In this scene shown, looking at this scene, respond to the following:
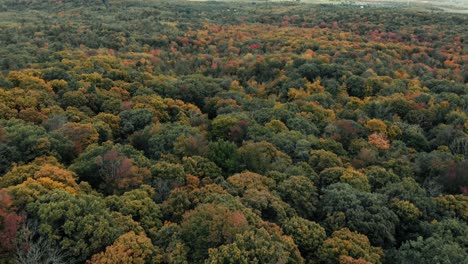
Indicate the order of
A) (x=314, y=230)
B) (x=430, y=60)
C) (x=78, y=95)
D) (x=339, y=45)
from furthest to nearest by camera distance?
(x=339, y=45), (x=430, y=60), (x=78, y=95), (x=314, y=230)

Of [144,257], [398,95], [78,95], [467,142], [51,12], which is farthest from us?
[51,12]

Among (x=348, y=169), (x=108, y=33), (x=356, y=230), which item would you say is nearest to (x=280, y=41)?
(x=108, y=33)

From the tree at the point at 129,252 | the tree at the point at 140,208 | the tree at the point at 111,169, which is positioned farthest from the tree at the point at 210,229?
the tree at the point at 111,169

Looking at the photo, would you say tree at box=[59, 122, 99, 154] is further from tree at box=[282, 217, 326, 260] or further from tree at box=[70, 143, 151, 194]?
tree at box=[282, 217, 326, 260]

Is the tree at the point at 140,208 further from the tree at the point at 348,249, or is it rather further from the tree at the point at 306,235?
the tree at the point at 348,249

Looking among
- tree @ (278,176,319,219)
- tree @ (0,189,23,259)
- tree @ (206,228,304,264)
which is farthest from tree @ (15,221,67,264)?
tree @ (278,176,319,219)

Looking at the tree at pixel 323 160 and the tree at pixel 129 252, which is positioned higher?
the tree at pixel 129 252

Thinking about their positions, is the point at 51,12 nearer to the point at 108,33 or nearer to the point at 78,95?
the point at 108,33

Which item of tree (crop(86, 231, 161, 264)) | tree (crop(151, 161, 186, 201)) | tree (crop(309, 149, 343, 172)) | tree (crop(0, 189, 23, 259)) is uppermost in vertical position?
tree (crop(0, 189, 23, 259))
